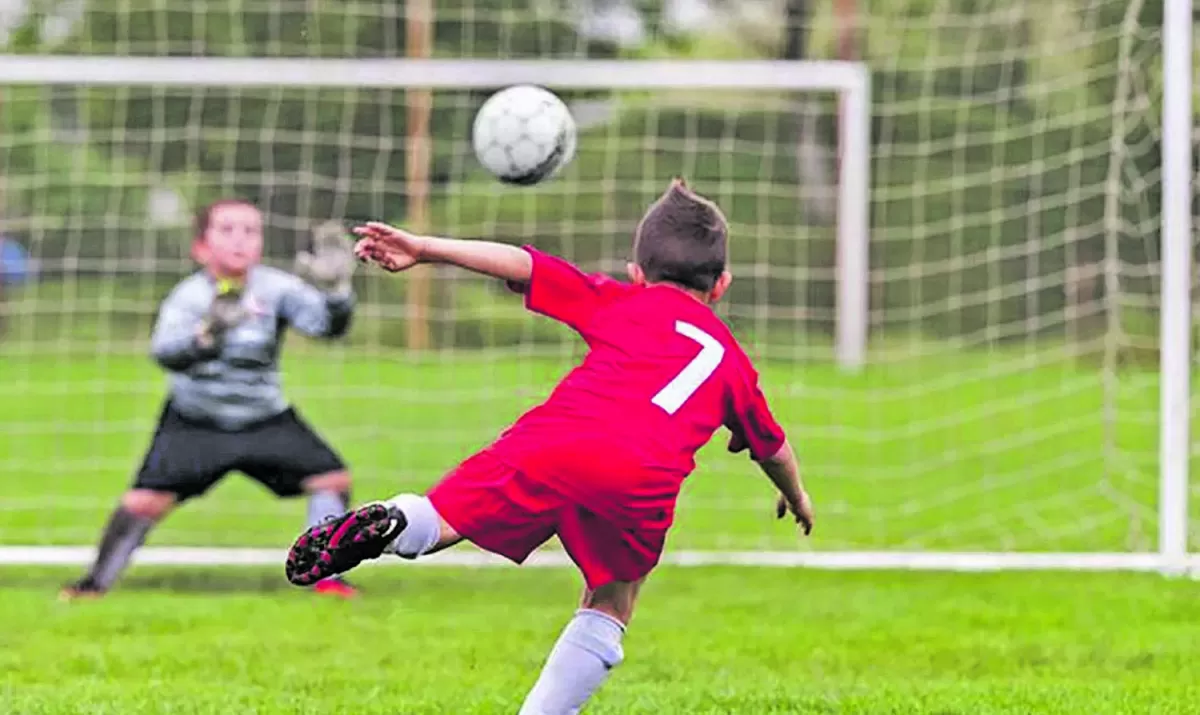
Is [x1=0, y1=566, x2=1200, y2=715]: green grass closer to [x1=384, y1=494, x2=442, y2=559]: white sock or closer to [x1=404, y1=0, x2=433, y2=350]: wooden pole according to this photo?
[x1=384, y1=494, x2=442, y2=559]: white sock

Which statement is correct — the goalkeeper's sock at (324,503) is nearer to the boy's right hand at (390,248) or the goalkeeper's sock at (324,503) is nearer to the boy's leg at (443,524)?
the boy's leg at (443,524)

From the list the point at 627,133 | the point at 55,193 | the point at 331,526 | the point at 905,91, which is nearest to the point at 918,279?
the point at 905,91

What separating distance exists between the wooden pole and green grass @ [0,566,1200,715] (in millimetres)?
4433

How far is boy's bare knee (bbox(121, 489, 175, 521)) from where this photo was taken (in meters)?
7.90

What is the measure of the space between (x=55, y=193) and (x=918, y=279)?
7059 millimetres

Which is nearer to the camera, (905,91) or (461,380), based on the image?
(461,380)

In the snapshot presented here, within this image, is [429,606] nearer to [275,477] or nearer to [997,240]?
[275,477]

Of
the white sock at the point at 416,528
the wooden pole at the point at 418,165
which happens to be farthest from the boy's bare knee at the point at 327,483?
the wooden pole at the point at 418,165

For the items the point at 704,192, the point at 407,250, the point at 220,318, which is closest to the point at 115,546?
the point at 220,318

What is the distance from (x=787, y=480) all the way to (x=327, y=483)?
10.8 feet

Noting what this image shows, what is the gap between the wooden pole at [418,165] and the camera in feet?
41.4

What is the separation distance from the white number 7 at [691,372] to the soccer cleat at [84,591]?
3.72 m

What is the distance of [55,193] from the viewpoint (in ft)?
61.7

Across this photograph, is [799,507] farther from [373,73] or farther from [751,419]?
[373,73]
